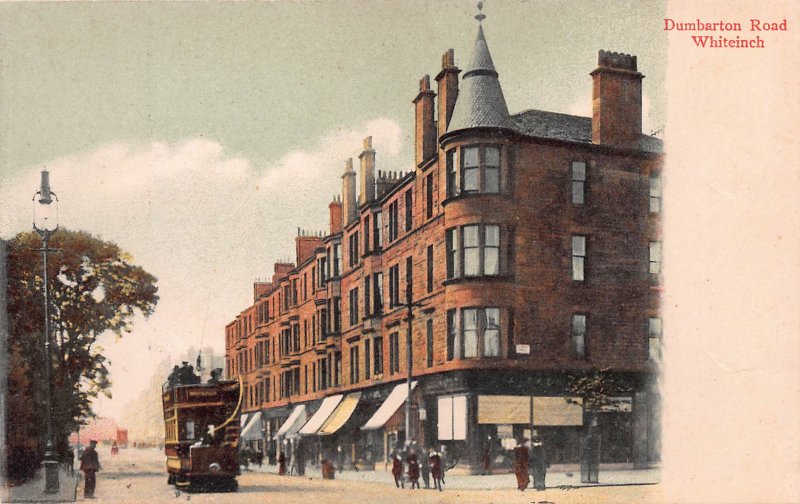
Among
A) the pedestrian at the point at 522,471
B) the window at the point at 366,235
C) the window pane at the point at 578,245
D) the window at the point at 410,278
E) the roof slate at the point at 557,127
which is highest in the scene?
the roof slate at the point at 557,127

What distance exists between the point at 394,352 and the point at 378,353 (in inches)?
38.1

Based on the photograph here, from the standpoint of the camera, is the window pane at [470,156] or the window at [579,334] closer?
the window at [579,334]

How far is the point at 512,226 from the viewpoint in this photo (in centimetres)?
2697

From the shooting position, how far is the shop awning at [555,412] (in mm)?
27141

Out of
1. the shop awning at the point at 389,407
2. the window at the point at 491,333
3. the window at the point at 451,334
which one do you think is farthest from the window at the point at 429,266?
the shop awning at the point at 389,407

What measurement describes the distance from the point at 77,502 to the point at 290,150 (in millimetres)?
8370

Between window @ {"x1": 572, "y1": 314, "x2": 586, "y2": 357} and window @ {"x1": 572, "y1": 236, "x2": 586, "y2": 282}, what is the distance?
1002 mm

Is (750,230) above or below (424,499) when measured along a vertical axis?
above

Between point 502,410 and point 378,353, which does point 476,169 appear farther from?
point 378,353

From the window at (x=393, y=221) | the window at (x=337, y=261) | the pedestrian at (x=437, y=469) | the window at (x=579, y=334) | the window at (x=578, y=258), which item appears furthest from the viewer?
the window at (x=337, y=261)

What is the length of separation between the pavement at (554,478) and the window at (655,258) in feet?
13.4

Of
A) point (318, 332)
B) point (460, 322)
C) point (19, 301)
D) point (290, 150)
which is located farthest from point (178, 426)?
point (318, 332)

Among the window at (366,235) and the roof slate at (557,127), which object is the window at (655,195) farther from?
the window at (366,235)

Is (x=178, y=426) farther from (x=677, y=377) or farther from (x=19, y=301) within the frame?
(x=677, y=377)
